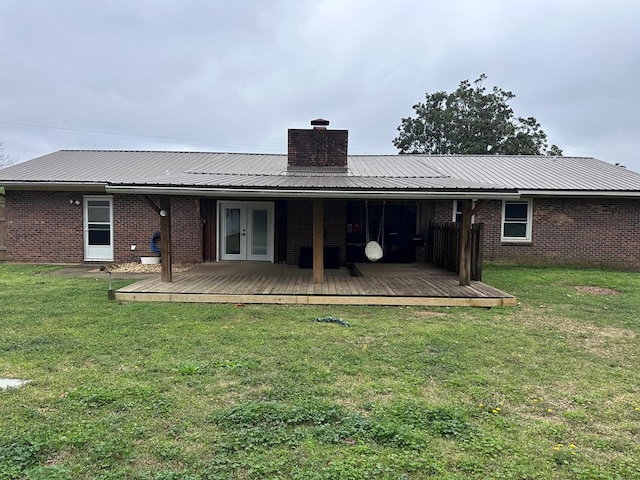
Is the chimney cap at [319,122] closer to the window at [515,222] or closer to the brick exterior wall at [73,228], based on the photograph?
the brick exterior wall at [73,228]

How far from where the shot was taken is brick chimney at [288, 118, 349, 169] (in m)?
11.9

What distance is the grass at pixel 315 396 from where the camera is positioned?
97.1 inches

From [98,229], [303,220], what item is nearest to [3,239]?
[98,229]

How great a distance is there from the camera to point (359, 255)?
1242 centimetres

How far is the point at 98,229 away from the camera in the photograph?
12445 mm

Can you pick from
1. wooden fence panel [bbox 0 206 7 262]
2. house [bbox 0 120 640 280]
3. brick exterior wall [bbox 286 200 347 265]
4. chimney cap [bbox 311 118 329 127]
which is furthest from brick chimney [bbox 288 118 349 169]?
wooden fence panel [bbox 0 206 7 262]

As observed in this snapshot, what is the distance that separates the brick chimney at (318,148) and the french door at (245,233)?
1.89 meters

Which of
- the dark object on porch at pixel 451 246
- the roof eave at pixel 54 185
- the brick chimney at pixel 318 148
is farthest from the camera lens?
the brick chimney at pixel 318 148

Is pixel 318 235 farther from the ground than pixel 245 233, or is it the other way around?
pixel 318 235

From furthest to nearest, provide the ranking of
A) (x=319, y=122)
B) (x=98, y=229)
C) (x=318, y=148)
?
1. (x=98, y=229)
2. (x=319, y=122)
3. (x=318, y=148)

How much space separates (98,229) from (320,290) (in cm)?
827

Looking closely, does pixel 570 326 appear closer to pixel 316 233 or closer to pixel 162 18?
pixel 316 233

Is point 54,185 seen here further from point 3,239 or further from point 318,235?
point 318,235

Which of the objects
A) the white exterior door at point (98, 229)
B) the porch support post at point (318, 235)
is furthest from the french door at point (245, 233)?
the porch support post at point (318, 235)
